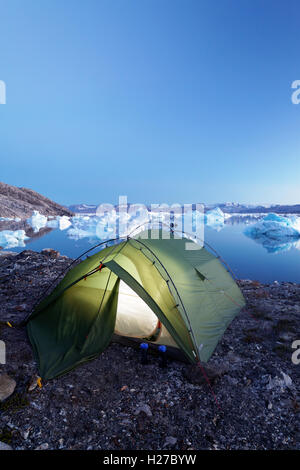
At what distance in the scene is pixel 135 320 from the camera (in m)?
5.44

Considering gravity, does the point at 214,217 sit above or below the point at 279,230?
above

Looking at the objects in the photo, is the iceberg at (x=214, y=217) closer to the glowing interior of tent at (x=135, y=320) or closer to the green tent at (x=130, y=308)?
the green tent at (x=130, y=308)

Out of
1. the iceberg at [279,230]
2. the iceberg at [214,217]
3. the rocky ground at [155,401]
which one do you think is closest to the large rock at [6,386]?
the rocky ground at [155,401]

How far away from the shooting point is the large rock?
139 inches

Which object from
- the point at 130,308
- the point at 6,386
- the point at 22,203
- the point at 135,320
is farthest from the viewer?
the point at 22,203

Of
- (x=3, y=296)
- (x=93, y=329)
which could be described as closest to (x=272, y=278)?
(x=93, y=329)

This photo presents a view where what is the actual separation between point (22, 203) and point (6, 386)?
107444 millimetres

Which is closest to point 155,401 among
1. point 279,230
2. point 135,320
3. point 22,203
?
point 135,320

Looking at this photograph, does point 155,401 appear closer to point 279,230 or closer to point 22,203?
point 279,230

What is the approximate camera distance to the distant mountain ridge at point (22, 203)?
7816cm

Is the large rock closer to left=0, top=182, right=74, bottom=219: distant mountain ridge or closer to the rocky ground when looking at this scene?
the rocky ground

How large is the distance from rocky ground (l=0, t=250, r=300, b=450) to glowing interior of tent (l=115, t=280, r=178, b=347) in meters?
0.39
